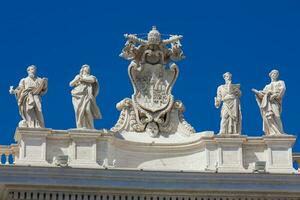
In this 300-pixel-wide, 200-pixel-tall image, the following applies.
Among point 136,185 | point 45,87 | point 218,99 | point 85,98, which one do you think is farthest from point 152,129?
point 45,87

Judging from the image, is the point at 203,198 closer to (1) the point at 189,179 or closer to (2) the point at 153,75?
(1) the point at 189,179

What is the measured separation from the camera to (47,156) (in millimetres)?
32844

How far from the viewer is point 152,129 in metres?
34.3

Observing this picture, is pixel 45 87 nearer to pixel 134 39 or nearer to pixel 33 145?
pixel 33 145

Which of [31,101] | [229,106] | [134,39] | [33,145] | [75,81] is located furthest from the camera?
[134,39]

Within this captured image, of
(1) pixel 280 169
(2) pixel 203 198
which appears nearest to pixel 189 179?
(2) pixel 203 198

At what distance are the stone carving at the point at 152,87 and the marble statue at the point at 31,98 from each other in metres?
2.26

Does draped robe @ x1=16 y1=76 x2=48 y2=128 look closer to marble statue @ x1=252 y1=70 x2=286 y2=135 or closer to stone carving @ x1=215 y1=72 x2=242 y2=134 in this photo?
stone carving @ x1=215 y1=72 x2=242 y2=134

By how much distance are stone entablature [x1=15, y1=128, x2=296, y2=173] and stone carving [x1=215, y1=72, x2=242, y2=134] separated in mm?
355

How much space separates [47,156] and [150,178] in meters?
2.89

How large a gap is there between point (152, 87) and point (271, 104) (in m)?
3.47

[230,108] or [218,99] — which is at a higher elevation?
[218,99]

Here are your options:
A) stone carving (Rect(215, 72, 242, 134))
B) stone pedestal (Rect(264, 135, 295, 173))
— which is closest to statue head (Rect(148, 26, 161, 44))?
stone carving (Rect(215, 72, 242, 134))

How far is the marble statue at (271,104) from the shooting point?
112ft
